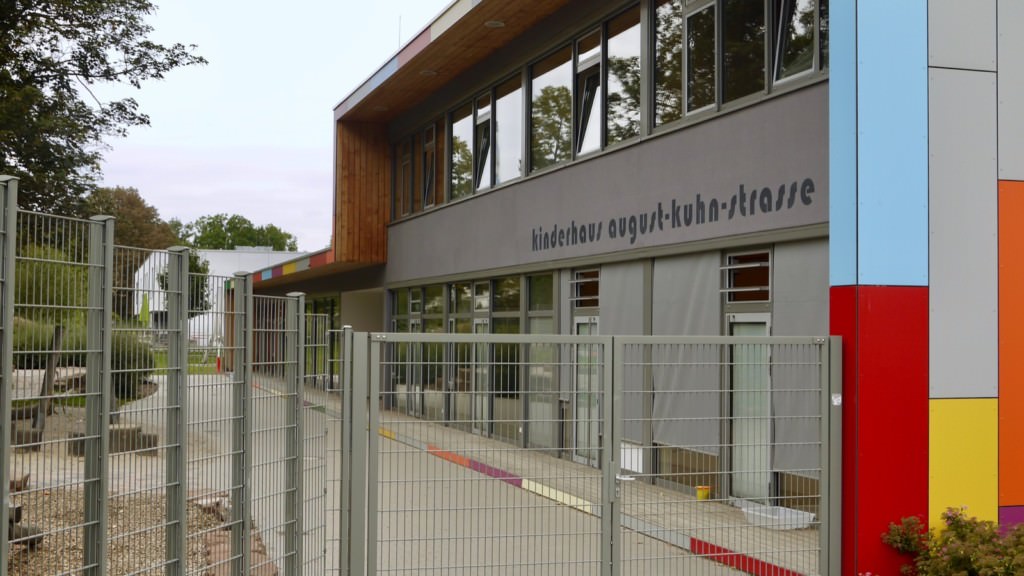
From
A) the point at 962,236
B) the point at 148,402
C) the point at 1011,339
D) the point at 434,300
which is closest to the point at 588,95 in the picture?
the point at 434,300

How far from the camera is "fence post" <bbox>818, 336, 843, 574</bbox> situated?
702 centimetres

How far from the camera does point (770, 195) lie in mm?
10125

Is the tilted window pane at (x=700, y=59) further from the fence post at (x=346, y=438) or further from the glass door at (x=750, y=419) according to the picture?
the fence post at (x=346, y=438)

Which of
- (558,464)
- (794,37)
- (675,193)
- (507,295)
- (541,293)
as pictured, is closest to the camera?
(558,464)

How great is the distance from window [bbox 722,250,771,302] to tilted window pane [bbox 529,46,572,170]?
4512 millimetres

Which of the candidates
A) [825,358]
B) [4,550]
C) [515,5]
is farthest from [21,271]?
[515,5]

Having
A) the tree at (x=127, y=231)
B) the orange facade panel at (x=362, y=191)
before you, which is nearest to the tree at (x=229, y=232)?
the tree at (x=127, y=231)

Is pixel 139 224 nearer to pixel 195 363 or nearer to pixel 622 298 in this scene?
pixel 622 298

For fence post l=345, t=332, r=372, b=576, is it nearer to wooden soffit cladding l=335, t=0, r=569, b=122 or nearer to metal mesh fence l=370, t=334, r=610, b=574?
metal mesh fence l=370, t=334, r=610, b=574

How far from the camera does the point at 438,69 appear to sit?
19.0 m

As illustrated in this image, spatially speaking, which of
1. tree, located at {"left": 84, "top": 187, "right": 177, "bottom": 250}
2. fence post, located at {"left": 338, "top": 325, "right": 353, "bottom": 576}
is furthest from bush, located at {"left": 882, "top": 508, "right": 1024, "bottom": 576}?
tree, located at {"left": 84, "top": 187, "right": 177, "bottom": 250}

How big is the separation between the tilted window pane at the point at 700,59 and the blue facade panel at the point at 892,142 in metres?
4.33

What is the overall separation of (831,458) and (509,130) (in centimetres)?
1107

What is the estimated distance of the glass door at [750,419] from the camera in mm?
6867
